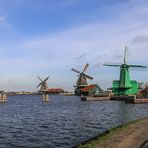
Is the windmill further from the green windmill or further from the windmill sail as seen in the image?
the green windmill

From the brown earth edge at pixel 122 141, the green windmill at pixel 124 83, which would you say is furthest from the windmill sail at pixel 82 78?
the brown earth edge at pixel 122 141

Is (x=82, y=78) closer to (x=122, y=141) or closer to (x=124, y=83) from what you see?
(x=124, y=83)

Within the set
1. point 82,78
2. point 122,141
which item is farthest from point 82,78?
point 122,141

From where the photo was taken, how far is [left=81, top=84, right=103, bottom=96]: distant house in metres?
176

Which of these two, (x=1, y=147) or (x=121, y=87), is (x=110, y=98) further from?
(x=1, y=147)

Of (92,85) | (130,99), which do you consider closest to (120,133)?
A: (130,99)

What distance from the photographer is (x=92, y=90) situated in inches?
6959

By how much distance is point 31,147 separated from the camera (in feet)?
102

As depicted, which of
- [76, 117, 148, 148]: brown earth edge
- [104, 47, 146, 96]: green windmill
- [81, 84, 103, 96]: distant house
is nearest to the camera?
[76, 117, 148, 148]: brown earth edge

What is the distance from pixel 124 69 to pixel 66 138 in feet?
350

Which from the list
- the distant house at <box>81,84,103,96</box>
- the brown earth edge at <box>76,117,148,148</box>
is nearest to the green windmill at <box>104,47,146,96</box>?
the distant house at <box>81,84,103,96</box>

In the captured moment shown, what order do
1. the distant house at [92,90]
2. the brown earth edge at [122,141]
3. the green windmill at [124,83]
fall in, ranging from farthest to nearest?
the distant house at [92,90] → the green windmill at [124,83] → the brown earth edge at [122,141]

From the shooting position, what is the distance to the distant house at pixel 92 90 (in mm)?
176000

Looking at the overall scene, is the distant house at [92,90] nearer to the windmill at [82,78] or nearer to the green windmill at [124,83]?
the windmill at [82,78]
